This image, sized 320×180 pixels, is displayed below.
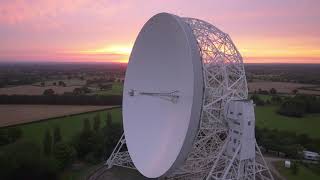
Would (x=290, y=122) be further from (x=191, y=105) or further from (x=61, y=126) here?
(x=191, y=105)

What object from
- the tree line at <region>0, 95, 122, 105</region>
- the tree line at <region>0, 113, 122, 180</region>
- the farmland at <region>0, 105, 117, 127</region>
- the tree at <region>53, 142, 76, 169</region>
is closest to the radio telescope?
the tree line at <region>0, 113, 122, 180</region>

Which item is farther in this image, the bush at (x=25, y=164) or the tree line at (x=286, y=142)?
the tree line at (x=286, y=142)

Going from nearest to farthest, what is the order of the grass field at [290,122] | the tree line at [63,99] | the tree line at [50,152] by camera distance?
the tree line at [50,152] < the grass field at [290,122] < the tree line at [63,99]

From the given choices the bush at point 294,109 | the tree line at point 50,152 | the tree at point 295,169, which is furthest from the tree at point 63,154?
the bush at point 294,109

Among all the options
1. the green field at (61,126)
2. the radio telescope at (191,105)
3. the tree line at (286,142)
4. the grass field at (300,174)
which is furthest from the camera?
the green field at (61,126)

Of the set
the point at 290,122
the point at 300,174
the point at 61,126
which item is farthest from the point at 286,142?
the point at 61,126

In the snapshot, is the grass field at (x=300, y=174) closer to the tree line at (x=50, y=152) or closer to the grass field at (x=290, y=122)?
the grass field at (x=290, y=122)

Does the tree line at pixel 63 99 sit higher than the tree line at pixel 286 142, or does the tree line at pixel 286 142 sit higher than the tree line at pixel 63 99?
the tree line at pixel 63 99

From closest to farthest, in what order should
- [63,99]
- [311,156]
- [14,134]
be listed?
[311,156] < [14,134] < [63,99]
